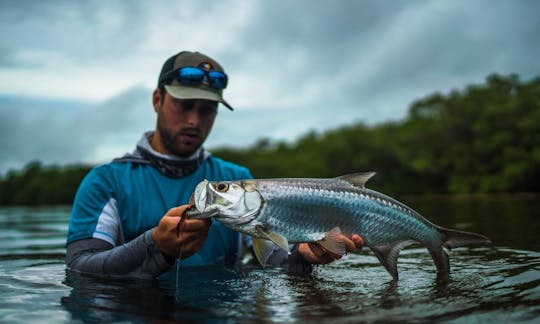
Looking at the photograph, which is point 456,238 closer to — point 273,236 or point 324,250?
point 324,250

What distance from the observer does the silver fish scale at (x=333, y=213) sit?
A: 4.55 metres

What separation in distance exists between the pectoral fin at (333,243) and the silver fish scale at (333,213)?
0.05 metres

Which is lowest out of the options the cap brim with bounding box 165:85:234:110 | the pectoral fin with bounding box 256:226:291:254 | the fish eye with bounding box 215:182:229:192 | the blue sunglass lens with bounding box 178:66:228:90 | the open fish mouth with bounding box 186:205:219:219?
the pectoral fin with bounding box 256:226:291:254

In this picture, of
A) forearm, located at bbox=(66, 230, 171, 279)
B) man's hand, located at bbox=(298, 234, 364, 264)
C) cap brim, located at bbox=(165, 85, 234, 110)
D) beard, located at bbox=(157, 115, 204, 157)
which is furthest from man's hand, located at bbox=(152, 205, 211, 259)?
cap brim, located at bbox=(165, 85, 234, 110)

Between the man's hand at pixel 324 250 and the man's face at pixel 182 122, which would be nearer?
the man's hand at pixel 324 250

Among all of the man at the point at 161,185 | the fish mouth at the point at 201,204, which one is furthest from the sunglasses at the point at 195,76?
the fish mouth at the point at 201,204

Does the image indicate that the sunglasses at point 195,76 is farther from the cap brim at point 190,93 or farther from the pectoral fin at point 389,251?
the pectoral fin at point 389,251

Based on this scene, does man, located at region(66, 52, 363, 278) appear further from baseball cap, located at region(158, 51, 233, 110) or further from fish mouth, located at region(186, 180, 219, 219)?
fish mouth, located at region(186, 180, 219, 219)

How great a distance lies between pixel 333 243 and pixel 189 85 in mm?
2520

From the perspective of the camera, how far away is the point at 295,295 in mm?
4789

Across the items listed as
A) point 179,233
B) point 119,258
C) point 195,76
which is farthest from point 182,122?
point 179,233

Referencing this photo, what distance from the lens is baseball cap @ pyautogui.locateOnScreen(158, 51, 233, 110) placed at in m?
5.96

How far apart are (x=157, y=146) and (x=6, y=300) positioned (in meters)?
2.34

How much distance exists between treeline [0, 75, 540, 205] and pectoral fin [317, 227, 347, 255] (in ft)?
174
